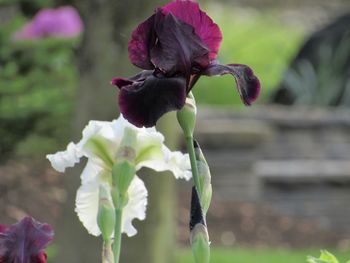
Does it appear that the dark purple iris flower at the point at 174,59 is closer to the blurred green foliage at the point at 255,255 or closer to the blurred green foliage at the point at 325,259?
the blurred green foliage at the point at 325,259

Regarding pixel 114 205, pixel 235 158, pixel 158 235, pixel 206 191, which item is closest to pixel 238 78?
pixel 206 191

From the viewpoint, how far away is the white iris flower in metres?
1.74

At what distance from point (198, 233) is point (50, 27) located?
5.41m

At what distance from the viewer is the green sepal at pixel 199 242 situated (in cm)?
153

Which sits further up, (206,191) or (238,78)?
(238,78)

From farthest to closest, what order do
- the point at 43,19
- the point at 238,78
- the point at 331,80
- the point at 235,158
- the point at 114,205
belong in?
the point at 331,80
the point at 235,158
the point at 43,19
the point at 114,205
the point at 238,78

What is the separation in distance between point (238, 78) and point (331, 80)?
28.9 ft

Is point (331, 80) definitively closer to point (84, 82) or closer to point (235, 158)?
point (235, 158)

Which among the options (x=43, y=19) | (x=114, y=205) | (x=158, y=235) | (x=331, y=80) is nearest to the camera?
(x=114, y=205)

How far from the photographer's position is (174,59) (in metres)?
1.54

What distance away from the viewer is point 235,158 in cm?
774

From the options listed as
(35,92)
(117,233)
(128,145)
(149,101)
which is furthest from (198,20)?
(35,92)

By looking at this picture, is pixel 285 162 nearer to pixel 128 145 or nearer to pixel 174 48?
pixel 128 145

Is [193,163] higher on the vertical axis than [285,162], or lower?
lower
